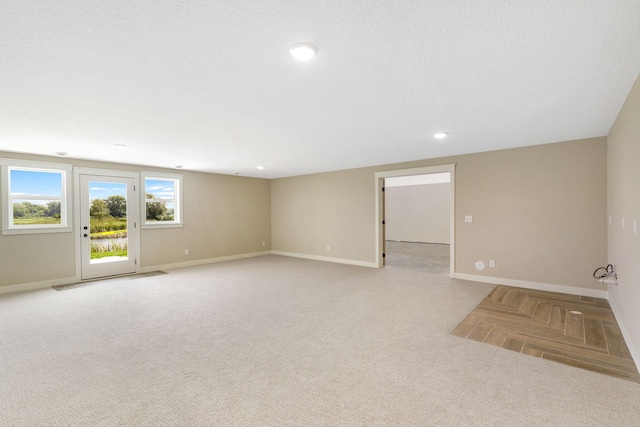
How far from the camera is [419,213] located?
11.2m

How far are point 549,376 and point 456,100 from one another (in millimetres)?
2404

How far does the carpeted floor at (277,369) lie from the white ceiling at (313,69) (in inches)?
90.5

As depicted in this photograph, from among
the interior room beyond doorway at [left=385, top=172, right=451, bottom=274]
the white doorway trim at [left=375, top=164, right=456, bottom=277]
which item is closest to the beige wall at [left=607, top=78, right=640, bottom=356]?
the white doorway trim at [left=375, top=164, right=456, bottom=277]

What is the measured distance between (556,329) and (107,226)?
738cm

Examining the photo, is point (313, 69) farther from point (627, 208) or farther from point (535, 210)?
point (535, 210)

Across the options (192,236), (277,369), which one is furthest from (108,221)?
(277,369)

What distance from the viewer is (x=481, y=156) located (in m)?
Result: 5.16

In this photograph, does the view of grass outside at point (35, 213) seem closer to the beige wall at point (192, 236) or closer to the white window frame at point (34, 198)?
the white window frame at point (34, 198)

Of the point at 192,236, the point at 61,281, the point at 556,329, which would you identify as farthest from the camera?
the point at 192,236

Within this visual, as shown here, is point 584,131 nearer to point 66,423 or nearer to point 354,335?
point 354,335

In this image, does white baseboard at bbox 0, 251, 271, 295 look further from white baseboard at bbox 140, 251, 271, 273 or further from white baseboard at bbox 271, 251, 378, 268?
white baseboard at bbox 271, 251, 378, 268

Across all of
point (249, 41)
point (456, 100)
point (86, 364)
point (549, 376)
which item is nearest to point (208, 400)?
point (86, 364)

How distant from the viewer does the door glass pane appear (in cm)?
575

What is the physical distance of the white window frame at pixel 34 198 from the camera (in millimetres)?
4805
